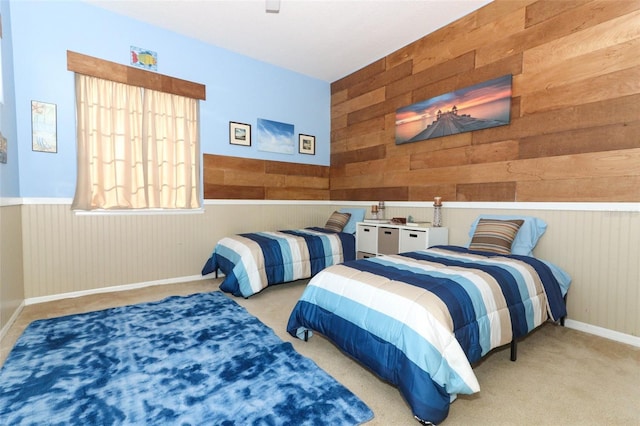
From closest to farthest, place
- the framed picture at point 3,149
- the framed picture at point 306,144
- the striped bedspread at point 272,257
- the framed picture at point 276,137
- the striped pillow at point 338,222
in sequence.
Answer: the framed picture at point 3,149, the striped bedspread at point 272,257, the striped pillow at point 338,222, the framed picture at point 276,137, the framed picture at point 306,144

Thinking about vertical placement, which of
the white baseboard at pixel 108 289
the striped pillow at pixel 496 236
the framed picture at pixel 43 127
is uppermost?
the framed picture at pixel 43 127

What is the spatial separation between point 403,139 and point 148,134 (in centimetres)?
308

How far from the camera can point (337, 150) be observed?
502 centimetres

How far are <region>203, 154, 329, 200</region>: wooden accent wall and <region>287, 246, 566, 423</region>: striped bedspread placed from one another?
248 cm

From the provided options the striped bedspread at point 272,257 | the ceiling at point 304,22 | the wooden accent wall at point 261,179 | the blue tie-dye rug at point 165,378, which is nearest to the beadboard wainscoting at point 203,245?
the wooden accent wall at point 261,179

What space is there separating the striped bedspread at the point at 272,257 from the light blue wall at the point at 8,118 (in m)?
1.89

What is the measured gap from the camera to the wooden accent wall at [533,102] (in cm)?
226

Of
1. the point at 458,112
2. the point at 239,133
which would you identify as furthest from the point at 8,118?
the point at 458,112

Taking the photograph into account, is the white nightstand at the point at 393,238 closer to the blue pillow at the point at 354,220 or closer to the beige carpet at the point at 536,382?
the blue pillow at the point at 354,220

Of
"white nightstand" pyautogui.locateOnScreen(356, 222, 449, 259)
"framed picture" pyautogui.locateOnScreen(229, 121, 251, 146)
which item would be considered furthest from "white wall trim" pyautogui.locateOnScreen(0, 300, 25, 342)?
"white nightstand" pyautogui.locateOnScreen(356, 222, 449, 259)

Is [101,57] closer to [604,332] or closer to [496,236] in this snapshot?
[496,236]

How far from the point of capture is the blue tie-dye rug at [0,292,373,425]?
1.40 meters

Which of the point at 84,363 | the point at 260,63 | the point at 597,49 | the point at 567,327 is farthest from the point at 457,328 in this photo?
the point at 260,63

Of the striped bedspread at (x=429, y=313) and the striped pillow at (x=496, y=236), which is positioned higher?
the striped pillow at (x=496, y=236)
